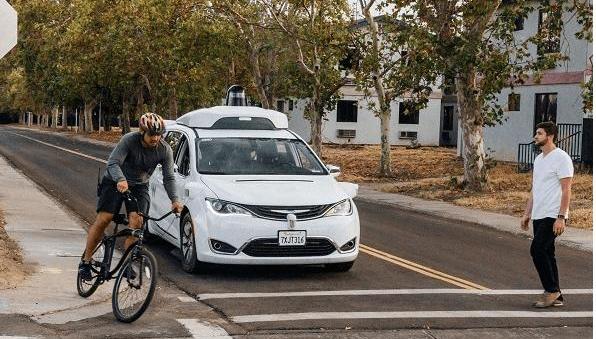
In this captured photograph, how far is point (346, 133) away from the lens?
5794cm

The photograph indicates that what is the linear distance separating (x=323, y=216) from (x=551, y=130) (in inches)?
108

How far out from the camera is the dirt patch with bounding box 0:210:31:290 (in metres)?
10.1

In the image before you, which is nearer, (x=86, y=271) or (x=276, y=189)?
(x=86, y=271)

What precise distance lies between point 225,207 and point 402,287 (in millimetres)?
2206

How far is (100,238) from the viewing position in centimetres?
928

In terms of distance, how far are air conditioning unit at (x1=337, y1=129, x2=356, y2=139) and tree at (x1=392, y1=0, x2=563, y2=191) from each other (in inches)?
1224

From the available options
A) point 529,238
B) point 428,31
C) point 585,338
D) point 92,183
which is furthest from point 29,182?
point 585,338

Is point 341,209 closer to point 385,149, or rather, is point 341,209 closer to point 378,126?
point 385,149

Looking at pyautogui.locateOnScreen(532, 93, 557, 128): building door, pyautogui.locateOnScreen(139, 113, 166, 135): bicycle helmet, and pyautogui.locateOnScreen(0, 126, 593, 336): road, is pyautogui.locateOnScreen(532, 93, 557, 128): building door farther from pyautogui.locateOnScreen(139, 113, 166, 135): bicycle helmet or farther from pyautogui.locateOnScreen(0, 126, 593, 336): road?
pyautogui.locateOnScreen(139, 113, 166, 135): bicycle helmet

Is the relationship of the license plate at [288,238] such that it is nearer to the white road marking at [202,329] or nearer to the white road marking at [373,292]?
the white road marking at [373,292]

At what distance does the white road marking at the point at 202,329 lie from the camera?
7969 millimetres

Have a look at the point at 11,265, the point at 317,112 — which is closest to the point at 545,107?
the point at 317,112

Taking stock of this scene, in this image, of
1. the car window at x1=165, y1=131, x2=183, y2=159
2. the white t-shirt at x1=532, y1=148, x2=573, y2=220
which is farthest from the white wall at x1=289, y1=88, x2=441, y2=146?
the white t-shirt at x1=532, y1=148, x2=573, y2=220

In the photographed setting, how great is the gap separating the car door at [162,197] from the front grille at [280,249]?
192cm
